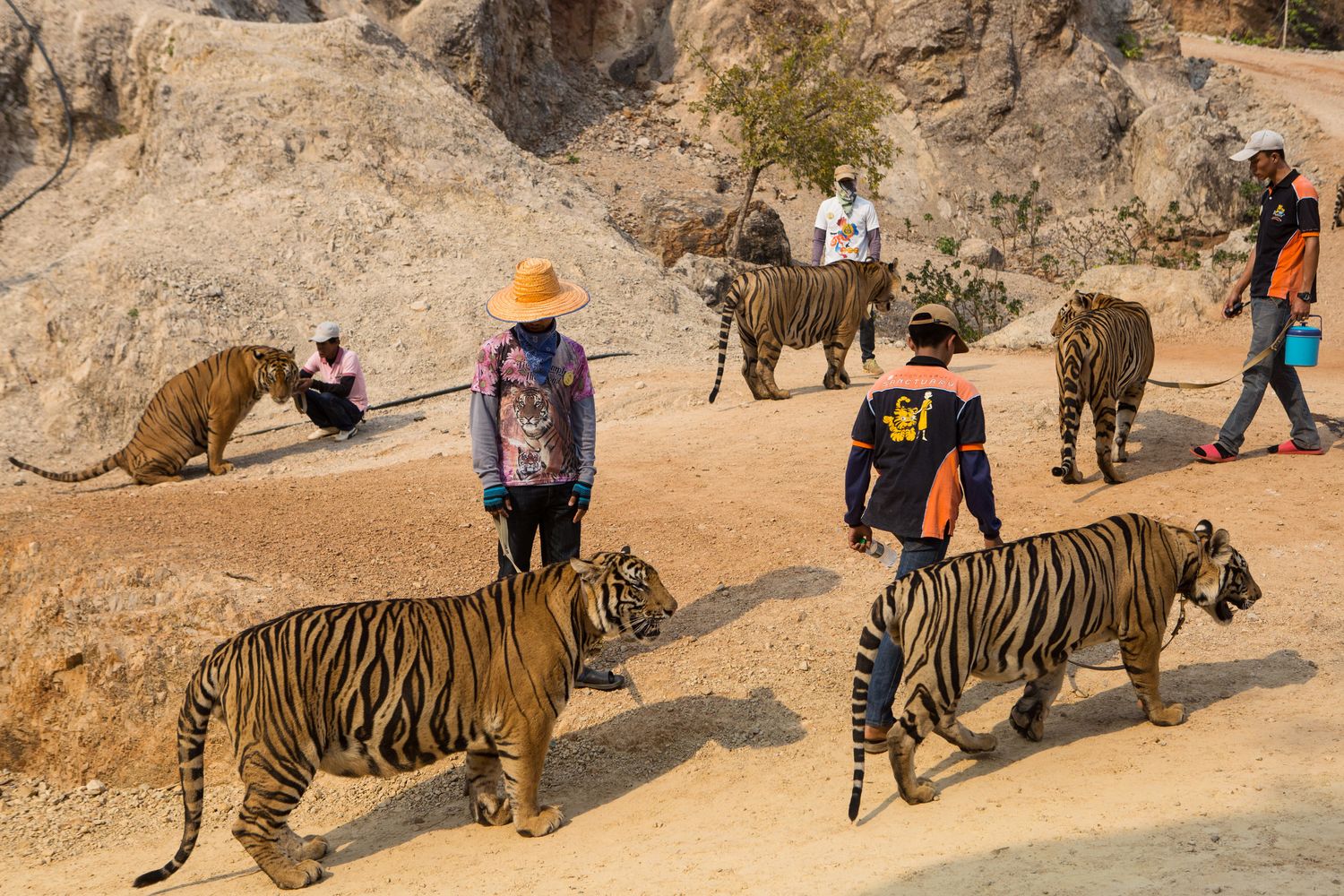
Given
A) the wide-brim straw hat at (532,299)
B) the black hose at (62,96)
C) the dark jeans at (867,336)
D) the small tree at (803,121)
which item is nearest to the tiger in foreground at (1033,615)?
A: the wide-brim straw hat at (532,299)

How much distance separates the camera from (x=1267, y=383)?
29.7 feet

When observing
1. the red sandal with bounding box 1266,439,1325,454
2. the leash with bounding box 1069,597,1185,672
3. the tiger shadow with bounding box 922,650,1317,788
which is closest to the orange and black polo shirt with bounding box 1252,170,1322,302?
the red sandal with bounding box 1266,439,1325,454

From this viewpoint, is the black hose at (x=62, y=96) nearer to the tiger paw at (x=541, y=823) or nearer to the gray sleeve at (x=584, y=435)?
the gray sleeve at (x=584, y=435)

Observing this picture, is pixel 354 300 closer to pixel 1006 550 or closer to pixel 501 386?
pixel 501 386

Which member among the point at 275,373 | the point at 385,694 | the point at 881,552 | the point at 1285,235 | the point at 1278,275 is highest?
the point at 1285,235

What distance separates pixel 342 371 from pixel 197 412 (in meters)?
1.59

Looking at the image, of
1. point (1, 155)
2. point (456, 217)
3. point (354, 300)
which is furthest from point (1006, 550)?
point (1, 155)

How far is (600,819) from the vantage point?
18.2 feet

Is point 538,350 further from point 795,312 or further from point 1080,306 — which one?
point 795,312

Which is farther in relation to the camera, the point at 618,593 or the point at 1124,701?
the point at 1124,701

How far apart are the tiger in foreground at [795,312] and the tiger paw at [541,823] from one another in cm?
728

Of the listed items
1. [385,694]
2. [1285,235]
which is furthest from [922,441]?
[1285,235]

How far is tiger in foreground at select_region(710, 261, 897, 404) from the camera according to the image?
40.1 feet

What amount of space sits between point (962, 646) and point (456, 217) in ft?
46.8
